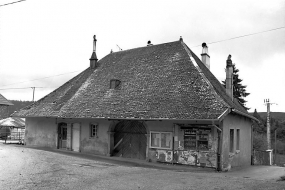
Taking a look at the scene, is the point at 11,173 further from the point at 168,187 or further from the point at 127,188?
the point at 168,187

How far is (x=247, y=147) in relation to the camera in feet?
64.3

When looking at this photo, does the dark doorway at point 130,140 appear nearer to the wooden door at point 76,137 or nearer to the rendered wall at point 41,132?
the wooden door at point 76,137

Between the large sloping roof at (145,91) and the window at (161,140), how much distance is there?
4.58ft

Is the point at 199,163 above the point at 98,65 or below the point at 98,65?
below

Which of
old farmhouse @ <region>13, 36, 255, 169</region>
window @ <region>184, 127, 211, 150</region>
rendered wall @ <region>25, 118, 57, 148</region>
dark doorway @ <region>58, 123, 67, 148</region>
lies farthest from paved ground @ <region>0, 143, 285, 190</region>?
rendered wall @ <region>25, 118, 57, 148</region>

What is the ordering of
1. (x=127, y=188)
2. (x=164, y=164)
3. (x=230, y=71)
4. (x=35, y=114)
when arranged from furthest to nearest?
1. (x=35, y=114)
2. (x=230, y=71)
3. (x=164, y=164)
4. (x=127, y=188)

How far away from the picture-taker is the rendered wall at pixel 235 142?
1486 cm

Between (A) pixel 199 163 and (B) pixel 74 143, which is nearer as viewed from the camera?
(A) pixel 199 163

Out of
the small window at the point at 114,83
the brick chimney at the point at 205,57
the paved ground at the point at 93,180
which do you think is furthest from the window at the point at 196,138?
the brick chimney at the point at 205,57

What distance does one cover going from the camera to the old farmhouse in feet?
48.4

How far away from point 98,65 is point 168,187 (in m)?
16.5

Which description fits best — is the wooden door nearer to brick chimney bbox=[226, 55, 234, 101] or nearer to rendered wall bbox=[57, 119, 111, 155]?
rendered wall bbox=[57, 119, 111, 155]

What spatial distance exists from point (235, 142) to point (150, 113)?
5453 millimetres

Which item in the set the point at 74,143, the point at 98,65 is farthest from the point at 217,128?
the point at 98,65
